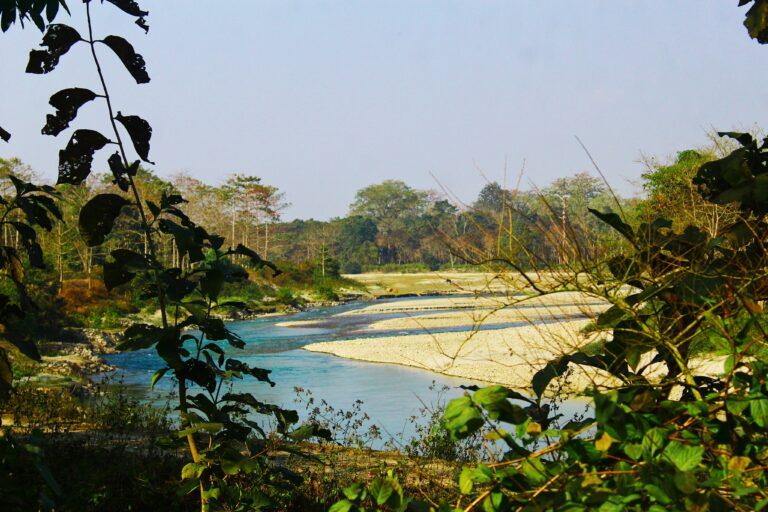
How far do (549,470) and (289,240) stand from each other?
72.1m

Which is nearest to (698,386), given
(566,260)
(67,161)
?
(566,260)

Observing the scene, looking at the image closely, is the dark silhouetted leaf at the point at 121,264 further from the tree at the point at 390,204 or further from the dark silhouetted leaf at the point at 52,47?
the tree at the point at 390,204

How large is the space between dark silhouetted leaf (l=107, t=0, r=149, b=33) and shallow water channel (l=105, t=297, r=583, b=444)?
15.1ft

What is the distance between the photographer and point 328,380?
14.6 meters

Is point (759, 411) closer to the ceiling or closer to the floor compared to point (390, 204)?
closer to the floor

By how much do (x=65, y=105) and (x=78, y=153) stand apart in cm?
18

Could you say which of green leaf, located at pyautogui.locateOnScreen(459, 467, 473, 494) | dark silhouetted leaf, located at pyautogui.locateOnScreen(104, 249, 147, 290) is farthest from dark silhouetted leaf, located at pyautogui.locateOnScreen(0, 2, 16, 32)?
green leaf, located at pyautogui.locateOnScreen(459, 467, 473, 494)

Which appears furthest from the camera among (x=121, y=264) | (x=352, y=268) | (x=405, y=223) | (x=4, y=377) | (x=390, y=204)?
(x=390, y=204)

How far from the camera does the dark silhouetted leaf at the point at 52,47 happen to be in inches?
101

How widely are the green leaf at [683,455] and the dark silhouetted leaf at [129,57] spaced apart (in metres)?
2.12

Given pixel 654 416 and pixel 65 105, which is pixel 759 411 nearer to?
pixel 654 416

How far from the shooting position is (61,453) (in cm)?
466

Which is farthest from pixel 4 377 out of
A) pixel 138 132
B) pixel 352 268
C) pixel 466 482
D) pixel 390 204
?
pixel 390 204

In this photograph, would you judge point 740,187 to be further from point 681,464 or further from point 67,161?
point 67,161
